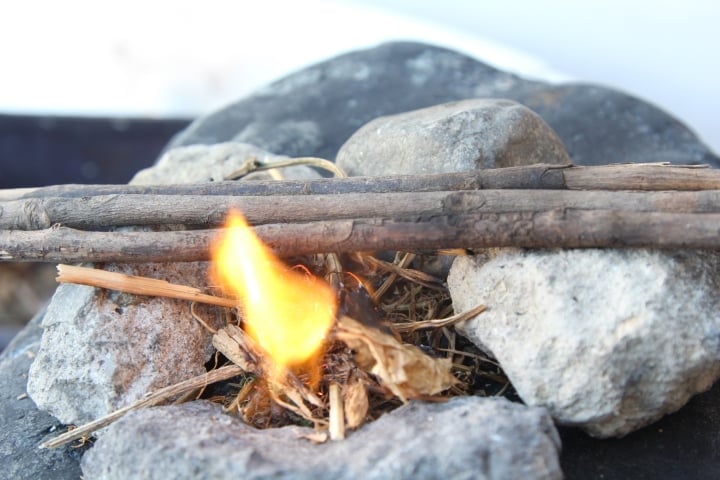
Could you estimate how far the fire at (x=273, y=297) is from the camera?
165 centimetres

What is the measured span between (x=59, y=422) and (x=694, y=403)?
1.45 meters

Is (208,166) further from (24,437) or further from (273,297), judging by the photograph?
(24,437)

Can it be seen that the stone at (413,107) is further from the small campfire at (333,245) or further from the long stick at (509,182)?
the small campfire at (333,245)

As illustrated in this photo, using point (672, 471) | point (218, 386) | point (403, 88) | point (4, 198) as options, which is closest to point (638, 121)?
point (403, 88)

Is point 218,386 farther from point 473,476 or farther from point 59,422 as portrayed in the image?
point 473,476

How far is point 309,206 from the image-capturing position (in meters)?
1.73

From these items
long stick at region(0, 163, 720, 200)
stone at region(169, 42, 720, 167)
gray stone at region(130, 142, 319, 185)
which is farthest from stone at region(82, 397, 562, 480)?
stone at region(169, 42, 720, 167)

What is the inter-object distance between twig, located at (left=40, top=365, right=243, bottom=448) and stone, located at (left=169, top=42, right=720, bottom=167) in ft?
4.69

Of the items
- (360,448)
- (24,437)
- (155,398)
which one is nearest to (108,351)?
(155,398)

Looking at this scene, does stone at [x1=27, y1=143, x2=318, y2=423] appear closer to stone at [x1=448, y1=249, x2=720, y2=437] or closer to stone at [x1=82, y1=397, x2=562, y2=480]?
stone at [x1=82, y1=397, x2=562, y2=480]

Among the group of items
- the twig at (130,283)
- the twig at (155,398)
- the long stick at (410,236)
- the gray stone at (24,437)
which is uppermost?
the long stick at (410,236)

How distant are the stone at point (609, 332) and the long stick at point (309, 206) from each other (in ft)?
0.39

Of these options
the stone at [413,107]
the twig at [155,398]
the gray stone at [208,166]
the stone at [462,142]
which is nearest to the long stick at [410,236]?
the twig at [155,398]

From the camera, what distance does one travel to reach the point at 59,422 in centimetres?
186
